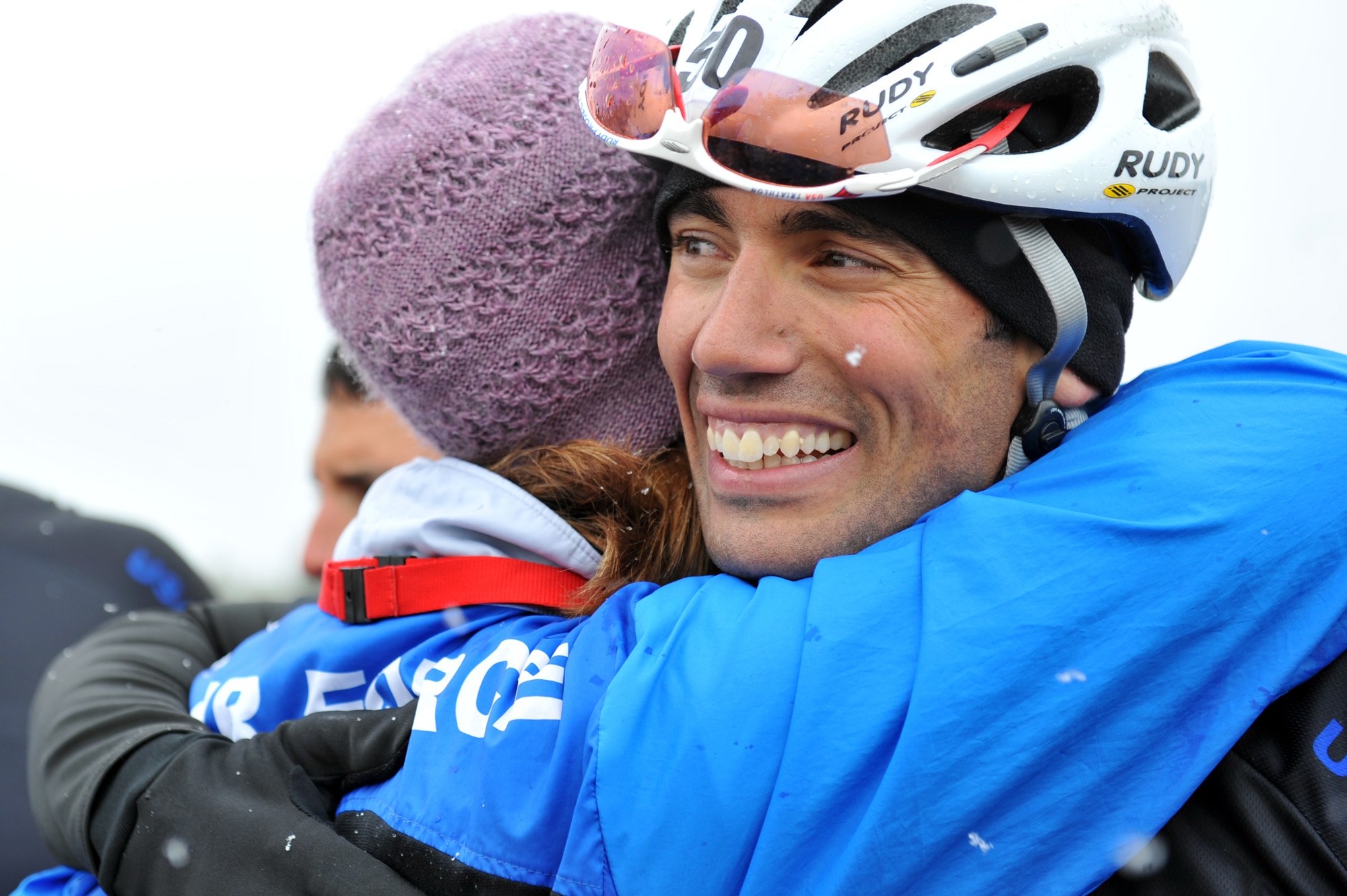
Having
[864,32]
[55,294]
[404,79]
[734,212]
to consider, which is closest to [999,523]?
[734,212]

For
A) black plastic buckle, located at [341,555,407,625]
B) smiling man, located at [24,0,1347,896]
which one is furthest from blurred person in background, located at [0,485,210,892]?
black plastic buckle, located at [341,555,407,625]

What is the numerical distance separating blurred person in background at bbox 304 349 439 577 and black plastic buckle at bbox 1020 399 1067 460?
254 centimetres

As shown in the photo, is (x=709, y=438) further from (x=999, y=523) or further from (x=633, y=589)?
(x=999, y=523)

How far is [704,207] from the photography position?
6.14 feet

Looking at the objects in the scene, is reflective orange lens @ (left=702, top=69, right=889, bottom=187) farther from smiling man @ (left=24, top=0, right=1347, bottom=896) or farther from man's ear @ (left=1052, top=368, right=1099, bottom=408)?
man's ear @ (left=1052, top=368, right=1099, bottom=408)

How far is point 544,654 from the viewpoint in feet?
5.34

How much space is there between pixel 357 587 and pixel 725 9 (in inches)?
51.0

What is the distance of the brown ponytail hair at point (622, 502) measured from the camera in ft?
6.49

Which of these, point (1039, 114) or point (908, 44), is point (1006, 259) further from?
point (908, 44)

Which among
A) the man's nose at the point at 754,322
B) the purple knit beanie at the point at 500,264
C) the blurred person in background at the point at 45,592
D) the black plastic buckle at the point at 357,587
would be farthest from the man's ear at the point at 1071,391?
the blurred person in background at the point at 45,592

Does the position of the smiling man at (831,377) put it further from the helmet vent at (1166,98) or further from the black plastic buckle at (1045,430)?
the helmet vent at (1166,98)

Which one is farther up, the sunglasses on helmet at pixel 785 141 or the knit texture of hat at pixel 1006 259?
the sunglasses on helmet at pixel 785 141

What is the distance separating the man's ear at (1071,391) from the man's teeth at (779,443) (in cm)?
42

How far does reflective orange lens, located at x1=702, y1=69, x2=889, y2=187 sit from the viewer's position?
1667 mm
